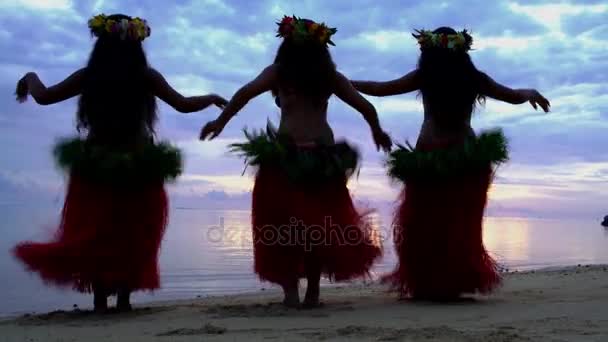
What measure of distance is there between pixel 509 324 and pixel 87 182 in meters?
2.65

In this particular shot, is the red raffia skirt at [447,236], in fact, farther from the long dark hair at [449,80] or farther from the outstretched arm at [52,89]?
the outstretched arm at [52,89]

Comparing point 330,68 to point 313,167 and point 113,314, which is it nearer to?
point 313,167

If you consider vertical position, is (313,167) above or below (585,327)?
above

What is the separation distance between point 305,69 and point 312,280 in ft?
4.44

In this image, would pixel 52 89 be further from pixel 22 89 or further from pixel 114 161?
pixel 114 161

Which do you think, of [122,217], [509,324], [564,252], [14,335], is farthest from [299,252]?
[564,252]

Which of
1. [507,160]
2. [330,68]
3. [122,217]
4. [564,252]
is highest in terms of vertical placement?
[330,68]

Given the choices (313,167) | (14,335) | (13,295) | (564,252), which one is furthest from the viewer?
(564,252)

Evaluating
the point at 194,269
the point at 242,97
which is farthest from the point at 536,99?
the point at 194,269

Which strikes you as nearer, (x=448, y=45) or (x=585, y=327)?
(x=585, y=327)

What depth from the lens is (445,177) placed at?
480 cm

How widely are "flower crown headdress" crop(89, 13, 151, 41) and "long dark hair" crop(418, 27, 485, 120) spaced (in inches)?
74.5

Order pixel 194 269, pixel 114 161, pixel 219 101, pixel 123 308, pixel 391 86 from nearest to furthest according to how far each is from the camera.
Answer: pixel 114 161
pixel 123 308
pixel 219 101
pixel 391 86
pixel 194 269

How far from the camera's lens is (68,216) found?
4.63 meters
